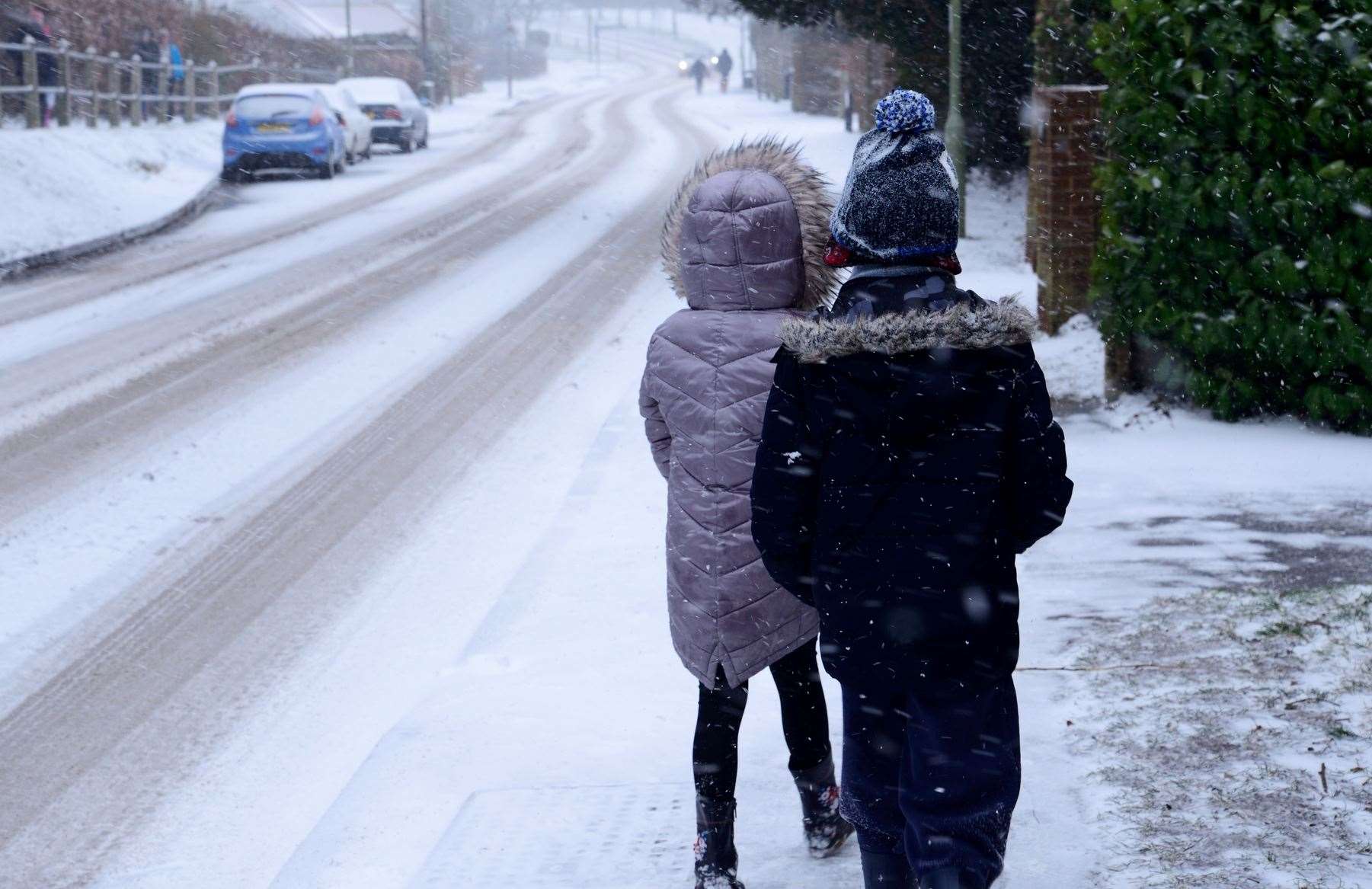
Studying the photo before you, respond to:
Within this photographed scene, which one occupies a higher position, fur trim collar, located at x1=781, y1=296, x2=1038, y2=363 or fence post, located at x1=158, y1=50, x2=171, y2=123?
fence post, located at x1=158, y1=50, x2=171, y2=123

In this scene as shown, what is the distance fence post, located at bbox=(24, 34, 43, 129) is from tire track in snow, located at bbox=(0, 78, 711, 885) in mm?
15049

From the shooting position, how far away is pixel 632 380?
10.0 metres

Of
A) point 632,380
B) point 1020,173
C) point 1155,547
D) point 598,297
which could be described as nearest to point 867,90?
point 1020,173

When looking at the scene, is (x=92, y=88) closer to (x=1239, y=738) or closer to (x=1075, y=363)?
(x=1075, y=363)

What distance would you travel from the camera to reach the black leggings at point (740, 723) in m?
3.46

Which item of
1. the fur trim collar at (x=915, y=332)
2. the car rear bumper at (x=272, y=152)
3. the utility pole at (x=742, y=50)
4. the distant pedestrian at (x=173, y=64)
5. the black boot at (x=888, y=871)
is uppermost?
the utility pole at (x=742, y=50)

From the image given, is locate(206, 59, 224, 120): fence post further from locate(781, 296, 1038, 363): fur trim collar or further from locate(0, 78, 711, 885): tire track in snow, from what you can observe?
locate(781, 296, 1038, 363): fur trim collar

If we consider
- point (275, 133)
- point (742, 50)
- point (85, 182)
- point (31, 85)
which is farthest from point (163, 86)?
point (742, 50)

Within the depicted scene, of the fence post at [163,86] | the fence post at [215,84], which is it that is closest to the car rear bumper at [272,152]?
the fence post at [163,86]

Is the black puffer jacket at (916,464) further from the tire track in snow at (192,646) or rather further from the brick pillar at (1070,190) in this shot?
the brick pillar at (1070,190)

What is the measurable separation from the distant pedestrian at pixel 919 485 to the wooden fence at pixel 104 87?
70.5ft

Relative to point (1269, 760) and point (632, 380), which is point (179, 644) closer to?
point (1269, 760)

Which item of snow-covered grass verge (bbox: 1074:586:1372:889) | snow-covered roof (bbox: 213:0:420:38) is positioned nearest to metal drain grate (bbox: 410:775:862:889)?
snow-covered grass verge (bbox: 1074:586:1372:889)

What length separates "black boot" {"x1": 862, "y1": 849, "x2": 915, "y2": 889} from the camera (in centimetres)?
300
